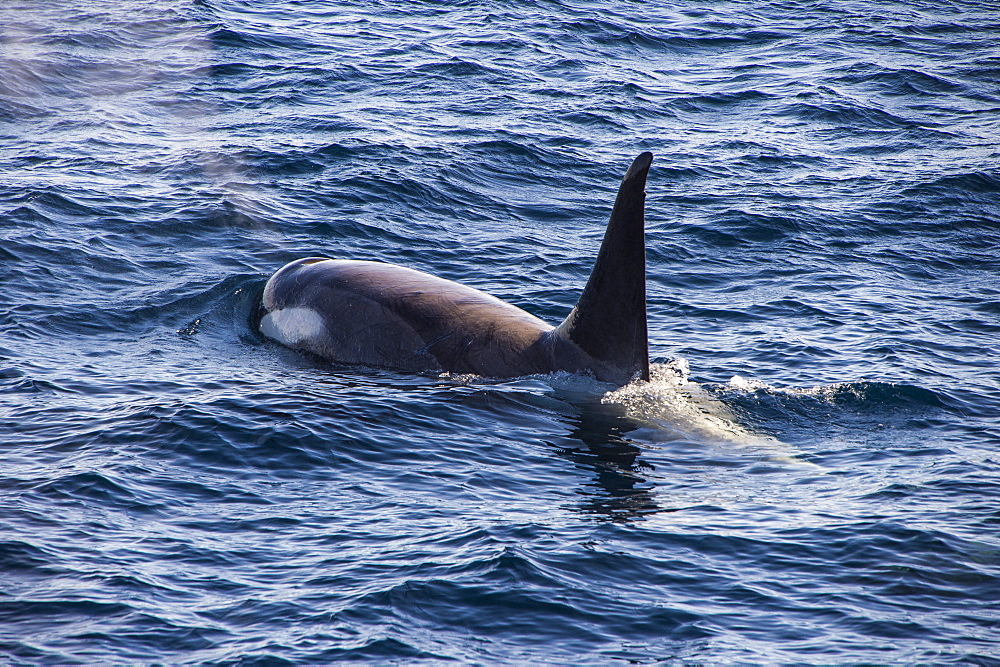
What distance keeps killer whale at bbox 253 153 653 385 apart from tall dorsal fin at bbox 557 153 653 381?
0.01m

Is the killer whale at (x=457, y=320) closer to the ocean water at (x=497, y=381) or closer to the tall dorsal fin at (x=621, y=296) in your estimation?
the tall dorsal fin at (x=621, y=296)

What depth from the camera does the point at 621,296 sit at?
11.7m

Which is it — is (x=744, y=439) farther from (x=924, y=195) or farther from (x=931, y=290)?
(x=924, y=195)

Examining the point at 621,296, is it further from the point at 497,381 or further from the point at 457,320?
the point at 457,320

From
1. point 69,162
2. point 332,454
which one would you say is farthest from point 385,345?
point 69,162

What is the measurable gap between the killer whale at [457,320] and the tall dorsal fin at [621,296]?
0.04 ft

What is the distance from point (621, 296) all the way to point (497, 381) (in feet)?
6.55

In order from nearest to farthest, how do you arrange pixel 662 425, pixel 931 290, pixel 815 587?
pixel 815 587 < pixel 662 425 < pixel 931 290

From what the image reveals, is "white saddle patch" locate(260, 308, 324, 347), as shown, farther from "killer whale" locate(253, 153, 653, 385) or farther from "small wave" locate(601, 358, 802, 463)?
"small wave" locate(601, 358, 802, 463)

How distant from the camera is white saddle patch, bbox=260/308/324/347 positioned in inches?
547

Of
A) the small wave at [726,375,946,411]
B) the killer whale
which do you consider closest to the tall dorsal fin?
the killer whale

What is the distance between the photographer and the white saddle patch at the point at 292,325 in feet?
A: 45.5

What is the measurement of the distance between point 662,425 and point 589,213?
9.27 metres

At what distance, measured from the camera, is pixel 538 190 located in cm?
2172
